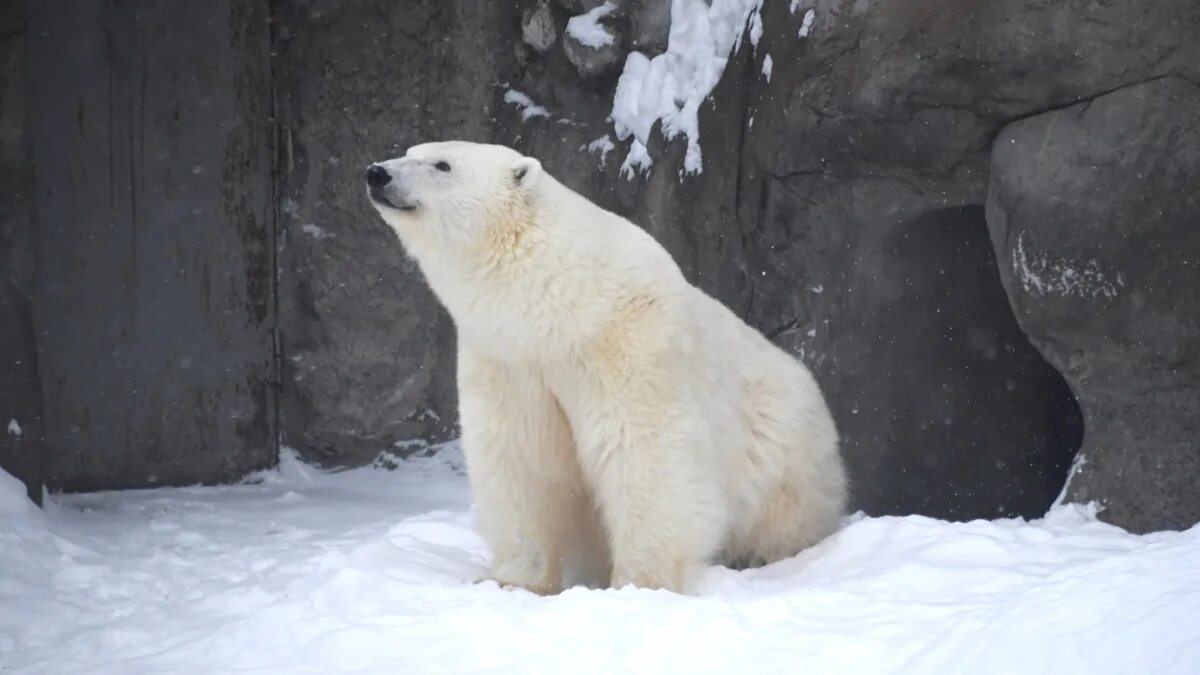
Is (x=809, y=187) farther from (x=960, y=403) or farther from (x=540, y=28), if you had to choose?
(x=540, y=28)

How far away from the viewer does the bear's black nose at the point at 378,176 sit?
153 inches

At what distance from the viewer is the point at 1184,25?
14.6 feet

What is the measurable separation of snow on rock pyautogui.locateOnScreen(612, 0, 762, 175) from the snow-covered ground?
2129mm

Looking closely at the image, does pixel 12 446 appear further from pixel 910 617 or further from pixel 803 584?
pixel 910 617

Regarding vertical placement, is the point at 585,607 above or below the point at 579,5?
below

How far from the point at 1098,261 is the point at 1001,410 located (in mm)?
1372

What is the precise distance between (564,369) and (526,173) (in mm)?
633

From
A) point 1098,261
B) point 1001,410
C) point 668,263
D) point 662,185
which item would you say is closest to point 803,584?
point 668,263

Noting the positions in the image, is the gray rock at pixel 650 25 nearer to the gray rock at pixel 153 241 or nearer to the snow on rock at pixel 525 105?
the snow on rock at pixel 525 105

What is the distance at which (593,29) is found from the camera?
6742mm

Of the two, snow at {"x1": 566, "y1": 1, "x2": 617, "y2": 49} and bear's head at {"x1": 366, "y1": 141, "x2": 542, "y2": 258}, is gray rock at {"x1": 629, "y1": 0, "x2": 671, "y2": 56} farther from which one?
bear's head at {"x1": 366, "y1": 141, "x2": 542, "y2": 258}

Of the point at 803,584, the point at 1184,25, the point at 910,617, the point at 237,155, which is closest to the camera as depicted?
the point at 910,617

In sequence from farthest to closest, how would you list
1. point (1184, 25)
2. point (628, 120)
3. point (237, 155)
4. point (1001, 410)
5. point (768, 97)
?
point (237, 155), point (628, 120), point (1001, 410), point (768, 97), point (1184, 25)

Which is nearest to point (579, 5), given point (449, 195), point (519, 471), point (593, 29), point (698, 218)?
point (593, 29)
